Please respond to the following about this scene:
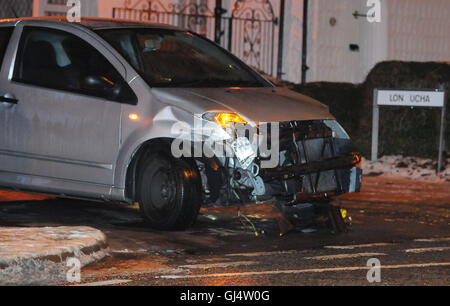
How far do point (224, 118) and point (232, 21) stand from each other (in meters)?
10.2

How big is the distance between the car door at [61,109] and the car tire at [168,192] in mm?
344

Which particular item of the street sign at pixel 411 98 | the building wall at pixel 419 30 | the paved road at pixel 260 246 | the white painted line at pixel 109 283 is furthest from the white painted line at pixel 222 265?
the building wall at pixel 419 30

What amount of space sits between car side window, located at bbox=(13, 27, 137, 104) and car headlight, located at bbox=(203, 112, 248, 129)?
74 cm

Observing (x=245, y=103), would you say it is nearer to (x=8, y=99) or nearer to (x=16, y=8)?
(x=8, y=99)

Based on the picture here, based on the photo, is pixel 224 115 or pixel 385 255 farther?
pixel 224 115

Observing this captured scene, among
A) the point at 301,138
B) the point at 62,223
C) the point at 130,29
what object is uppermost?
the point at 130,29

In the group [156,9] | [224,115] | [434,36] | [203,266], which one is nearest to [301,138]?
[224,115]

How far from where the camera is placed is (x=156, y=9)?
17781mm

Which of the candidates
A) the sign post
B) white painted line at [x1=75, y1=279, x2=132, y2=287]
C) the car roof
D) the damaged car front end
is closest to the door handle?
the car roof

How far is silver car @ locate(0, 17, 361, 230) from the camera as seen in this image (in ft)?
27.7

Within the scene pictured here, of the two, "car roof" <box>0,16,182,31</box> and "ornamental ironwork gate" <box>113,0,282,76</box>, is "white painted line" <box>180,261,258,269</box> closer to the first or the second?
"car roof" <box>0,16,182,31</box>

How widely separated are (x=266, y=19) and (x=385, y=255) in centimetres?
1139

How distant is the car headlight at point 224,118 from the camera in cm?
836
